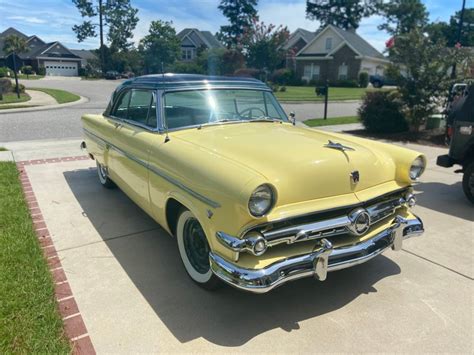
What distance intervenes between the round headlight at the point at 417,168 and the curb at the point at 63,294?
2803 millimetres

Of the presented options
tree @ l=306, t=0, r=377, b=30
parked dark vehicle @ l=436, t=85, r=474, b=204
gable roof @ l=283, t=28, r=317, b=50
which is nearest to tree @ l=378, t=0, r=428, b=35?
tree @ l=306, t=0, r=377, b=30

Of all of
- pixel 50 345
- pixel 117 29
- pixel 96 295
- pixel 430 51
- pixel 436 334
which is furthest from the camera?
pixel 117 29

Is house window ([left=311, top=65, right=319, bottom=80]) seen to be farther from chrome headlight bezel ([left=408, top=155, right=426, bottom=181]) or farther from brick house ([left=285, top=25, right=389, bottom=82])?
chrome headlight bezel ([left=408, top=155, right=426, bottom=181])

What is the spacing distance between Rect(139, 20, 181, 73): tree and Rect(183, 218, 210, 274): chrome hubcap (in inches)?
2040

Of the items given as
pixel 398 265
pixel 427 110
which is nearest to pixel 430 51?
pixel 427 110

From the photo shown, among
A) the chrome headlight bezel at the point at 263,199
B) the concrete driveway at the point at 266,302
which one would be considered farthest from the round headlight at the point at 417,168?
the chrome headlight bezel at the point at 263,199

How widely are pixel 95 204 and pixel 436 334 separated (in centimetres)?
413

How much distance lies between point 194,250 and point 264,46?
37.0 metres

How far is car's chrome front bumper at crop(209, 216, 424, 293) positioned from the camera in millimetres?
2465

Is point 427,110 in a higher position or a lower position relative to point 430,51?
lower

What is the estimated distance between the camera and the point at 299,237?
2.61 meters

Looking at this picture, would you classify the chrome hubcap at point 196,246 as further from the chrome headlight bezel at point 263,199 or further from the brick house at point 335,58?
the brick house at point 335,58

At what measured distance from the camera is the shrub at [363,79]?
38.3 meters

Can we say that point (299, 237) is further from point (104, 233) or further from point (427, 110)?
point (427, 110)
